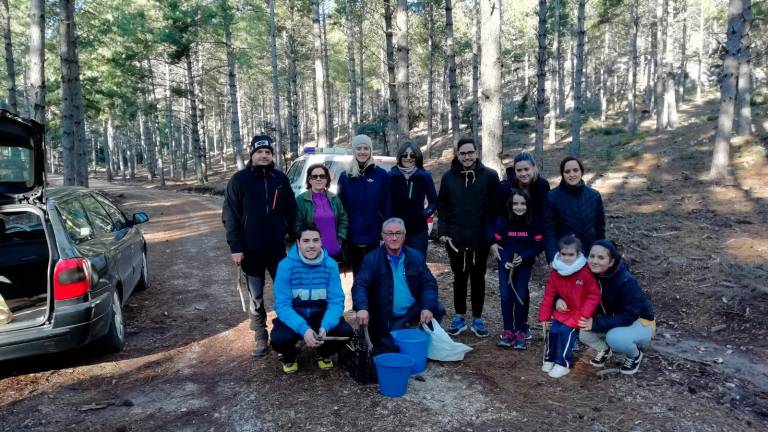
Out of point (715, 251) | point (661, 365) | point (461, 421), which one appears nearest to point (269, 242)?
point (461, 421)

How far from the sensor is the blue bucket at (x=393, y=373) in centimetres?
381

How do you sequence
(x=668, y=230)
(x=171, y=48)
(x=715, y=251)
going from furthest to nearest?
(x=171, y=48) → (x=668, y=230) → (x=715, y=251)

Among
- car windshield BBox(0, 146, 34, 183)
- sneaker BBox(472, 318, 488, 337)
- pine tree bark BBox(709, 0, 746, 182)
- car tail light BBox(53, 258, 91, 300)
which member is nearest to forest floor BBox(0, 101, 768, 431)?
sneaker BBox(472, 318, 488, 337)

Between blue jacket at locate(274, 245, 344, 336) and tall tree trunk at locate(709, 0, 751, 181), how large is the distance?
12.6 m

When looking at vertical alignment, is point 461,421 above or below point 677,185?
below

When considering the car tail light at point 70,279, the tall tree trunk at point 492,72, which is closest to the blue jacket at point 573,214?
the tall tree trunk at point 492,72

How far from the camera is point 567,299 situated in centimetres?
431

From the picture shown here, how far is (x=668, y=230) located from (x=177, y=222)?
40.8 feet

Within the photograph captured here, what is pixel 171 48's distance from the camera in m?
28.1

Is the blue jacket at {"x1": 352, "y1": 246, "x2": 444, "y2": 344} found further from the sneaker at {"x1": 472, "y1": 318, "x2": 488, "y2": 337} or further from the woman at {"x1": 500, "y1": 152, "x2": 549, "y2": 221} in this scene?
the woman at {"x1": 500, "y1": 152, "x2": 549, "y2": 221}

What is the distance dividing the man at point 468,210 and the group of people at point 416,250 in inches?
0.4

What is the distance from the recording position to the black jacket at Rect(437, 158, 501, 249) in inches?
193

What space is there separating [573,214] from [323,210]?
2436 mm

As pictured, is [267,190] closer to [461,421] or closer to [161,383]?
[161,383]
